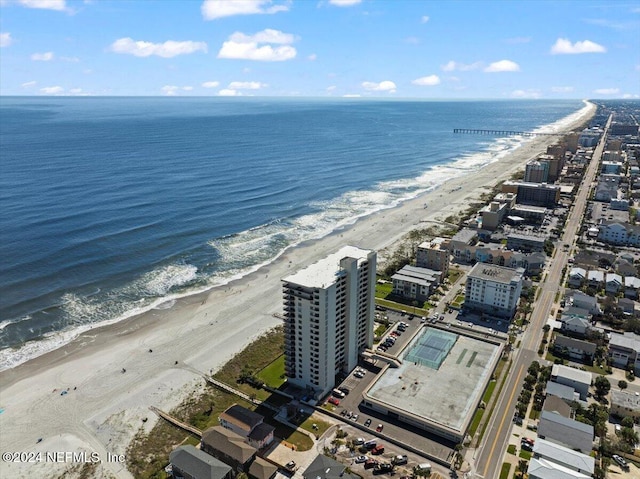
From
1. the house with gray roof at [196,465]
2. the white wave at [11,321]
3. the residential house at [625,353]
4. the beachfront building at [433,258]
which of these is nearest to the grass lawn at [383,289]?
the beachfront building at [433,258]

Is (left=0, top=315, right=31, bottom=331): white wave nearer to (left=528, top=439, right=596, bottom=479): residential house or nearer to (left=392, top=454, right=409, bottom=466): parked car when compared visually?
(left=392, top=454, right=409, bottom=466): parked car

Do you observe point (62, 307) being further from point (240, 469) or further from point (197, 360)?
point (240, 469)

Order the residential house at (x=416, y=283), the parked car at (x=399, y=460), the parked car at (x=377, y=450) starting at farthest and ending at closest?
the residential house at (x=416, y=283) → the parked car at (x=377, y=450) → the parked car at (x=399, y=460)

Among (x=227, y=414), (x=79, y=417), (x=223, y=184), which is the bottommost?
(x=79, y=417)

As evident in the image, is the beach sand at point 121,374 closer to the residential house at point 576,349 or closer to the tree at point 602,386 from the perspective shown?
the residential house at point 576,349

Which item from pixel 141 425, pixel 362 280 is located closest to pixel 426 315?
pixel 362 280

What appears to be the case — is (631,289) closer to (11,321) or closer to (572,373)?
(572,373)

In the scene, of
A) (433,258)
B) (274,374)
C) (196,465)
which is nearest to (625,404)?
(433,258)
